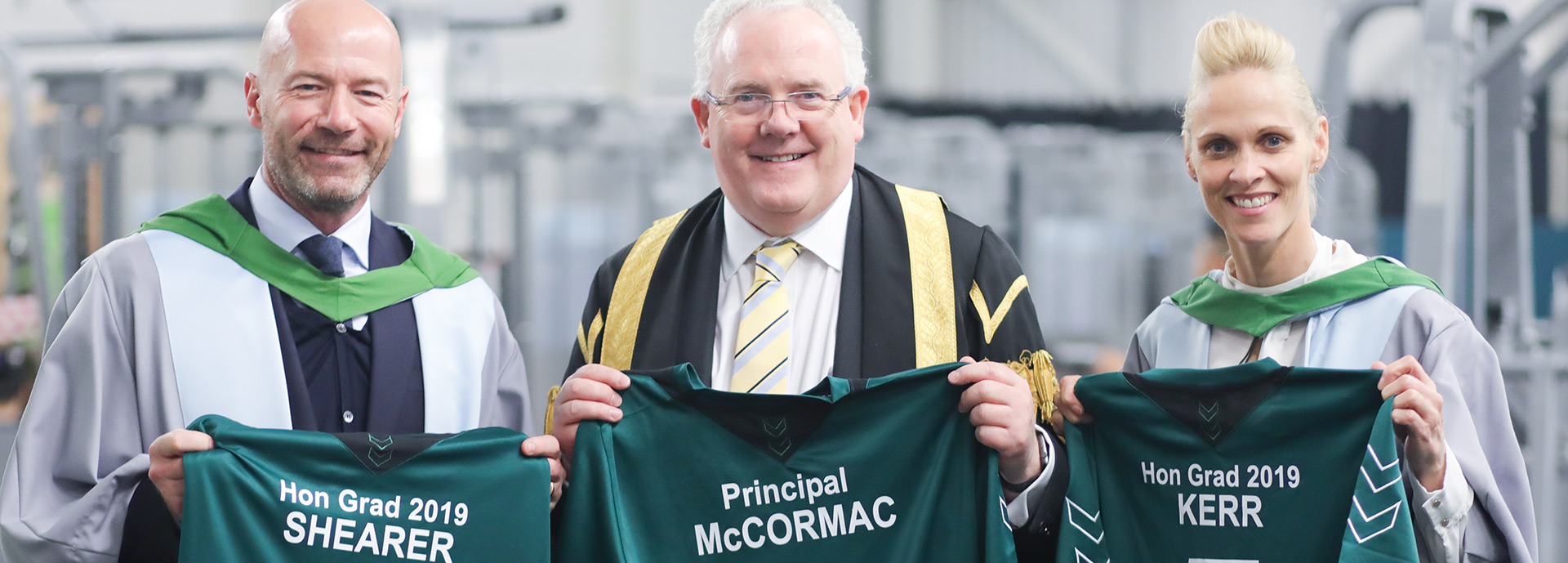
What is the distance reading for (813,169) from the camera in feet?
6.45

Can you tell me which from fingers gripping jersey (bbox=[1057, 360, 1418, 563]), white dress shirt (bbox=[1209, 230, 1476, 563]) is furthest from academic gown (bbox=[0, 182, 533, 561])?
white dress shirt (bbox=[1209, 230, 1476, 563])

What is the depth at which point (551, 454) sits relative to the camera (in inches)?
75.1

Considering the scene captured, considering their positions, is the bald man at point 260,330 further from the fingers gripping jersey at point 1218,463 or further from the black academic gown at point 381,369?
the fingers gripping jersey at point 1218,463

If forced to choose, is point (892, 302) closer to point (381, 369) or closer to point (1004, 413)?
point (1004, 413)

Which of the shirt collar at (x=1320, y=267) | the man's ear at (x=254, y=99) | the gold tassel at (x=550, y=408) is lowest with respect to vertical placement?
the gold tassel at (x=550, y=408)

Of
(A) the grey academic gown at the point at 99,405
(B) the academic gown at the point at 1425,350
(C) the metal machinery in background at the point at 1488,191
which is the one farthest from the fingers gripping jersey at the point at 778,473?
(C) the metal machinery in background at the point at 1488,191

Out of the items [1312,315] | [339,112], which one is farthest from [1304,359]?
[339,112]

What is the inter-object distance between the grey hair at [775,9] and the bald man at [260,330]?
0.52 meters

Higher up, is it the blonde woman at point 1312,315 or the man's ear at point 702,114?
the man's ear at point 702,114

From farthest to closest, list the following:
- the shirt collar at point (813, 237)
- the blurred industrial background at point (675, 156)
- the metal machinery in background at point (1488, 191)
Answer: the blurred industrial background at point (675, 156) < the metal machinery in background at point (1488, 191) < the shirt collar at point (813, 237)

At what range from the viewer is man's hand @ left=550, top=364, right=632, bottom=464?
189 cm

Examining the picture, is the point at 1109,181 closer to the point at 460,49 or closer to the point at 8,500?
the point at 460,49

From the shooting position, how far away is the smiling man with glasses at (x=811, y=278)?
1.92 m

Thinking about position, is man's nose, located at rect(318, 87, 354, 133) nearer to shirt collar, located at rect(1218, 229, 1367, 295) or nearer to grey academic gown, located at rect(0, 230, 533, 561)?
grey academic gown, located at rect(0, 230, 533, 561)
